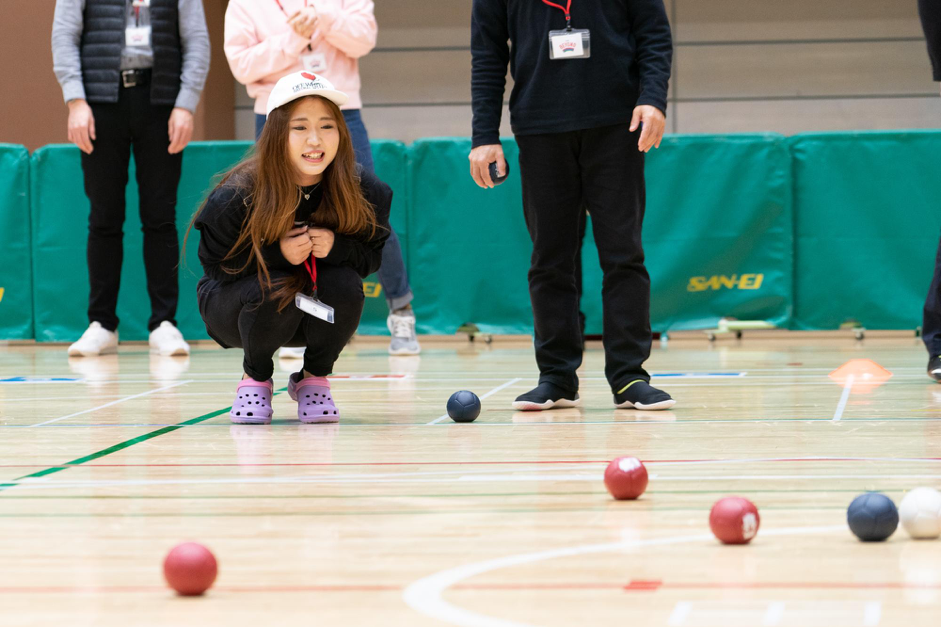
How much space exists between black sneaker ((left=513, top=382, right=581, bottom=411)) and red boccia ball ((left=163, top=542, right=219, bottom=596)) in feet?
5.85

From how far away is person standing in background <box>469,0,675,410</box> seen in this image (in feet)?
9.82

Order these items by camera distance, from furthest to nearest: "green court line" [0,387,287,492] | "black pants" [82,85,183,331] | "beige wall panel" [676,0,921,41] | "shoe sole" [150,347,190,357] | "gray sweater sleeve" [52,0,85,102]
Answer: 1. "beige wall panel" [676,0,921,41]
2. "shoe sole" [150,347,190,357]
3. "black pants" [82,85,183,331]
4. "gray sweater sleeve" [52,0,85,102]
5. "green court line" [0,387,287,492]

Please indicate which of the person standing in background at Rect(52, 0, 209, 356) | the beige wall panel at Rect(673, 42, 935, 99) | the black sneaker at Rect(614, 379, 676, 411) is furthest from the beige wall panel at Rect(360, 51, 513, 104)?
the black sneaker at Rect(614, 379, 676, 411)

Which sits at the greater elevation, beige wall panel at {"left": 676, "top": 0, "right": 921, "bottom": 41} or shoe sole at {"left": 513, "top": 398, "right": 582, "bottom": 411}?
beige wall panel at {"left": 676, "top": 0, "right": 921, "bottom": 41}

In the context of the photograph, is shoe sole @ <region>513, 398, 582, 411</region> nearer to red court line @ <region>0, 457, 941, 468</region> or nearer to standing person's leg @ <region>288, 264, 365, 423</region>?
standing person's leg @ <region>288, 264, 365, 423</region>

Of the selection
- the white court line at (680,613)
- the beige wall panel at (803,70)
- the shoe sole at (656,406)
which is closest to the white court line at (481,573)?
the white court line at (680,613)

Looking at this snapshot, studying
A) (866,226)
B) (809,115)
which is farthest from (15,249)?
(809,115)

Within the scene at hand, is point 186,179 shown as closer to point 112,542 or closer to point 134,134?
point 134,134

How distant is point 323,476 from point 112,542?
0.54 m

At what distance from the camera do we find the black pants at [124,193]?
5020mm

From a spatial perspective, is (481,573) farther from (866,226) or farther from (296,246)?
(866,226)

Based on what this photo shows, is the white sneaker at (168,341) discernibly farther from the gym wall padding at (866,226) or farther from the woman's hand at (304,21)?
the gym wall padding at (866,226)

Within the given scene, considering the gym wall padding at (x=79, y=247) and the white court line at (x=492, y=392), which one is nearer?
the white court line at (x=492, y=392)

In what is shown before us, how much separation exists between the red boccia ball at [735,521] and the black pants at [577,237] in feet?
5.03
